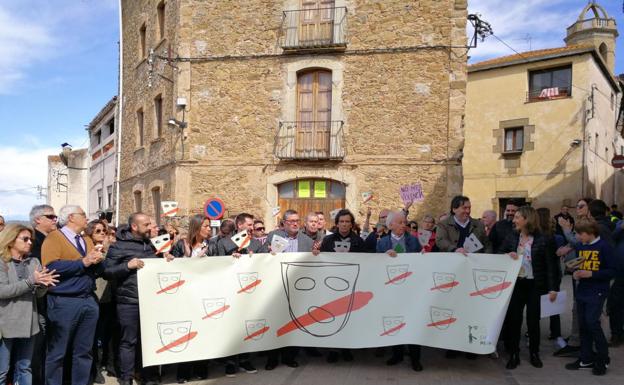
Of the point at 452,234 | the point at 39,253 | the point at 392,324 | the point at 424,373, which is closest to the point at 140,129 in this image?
the point at 39,253

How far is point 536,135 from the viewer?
20.1m

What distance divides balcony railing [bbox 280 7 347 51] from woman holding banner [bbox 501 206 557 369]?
9548 mm

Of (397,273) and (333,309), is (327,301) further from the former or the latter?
(397,273)

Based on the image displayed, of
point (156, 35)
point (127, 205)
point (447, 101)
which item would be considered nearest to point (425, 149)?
point (447, 101)

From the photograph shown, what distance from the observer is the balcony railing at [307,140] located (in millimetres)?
14219

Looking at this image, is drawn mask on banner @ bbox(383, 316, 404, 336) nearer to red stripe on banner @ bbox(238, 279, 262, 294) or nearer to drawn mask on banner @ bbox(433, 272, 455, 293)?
drawn mask on banner @ bbox(433, 272, 455, 293)

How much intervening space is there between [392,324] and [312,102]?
32.2 feet

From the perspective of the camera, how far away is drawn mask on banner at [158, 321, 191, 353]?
17.5 ft

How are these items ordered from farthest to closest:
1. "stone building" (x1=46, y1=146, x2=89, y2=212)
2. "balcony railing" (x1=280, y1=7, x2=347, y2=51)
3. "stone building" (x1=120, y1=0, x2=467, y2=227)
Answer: "stone building" (x1=46, y1=146, x2=89, y2=212)
"balcony railing" (x1=280, y1=7, x2=347, y2=51)
"stone building" (x1=120, y1=0, x2=467, y2=227)

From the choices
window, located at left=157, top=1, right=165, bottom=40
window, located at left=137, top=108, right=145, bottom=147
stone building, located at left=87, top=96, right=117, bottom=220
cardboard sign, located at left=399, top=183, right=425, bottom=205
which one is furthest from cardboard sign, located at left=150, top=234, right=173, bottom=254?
stone building, located at left=87, top=96, right=117, bottom=220

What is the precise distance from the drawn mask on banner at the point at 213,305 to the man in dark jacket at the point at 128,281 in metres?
0.68

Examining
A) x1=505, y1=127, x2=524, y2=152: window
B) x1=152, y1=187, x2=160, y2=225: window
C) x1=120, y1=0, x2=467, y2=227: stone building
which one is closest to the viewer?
x1=120, y1=0, x2=467, y2=227: stone building

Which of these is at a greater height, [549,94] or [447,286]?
[549,94]

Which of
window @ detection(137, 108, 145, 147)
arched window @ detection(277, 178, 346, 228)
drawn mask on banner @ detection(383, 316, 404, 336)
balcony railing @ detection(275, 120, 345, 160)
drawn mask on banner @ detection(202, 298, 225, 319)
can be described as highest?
window @ detection(137, 108, 145, 147)
